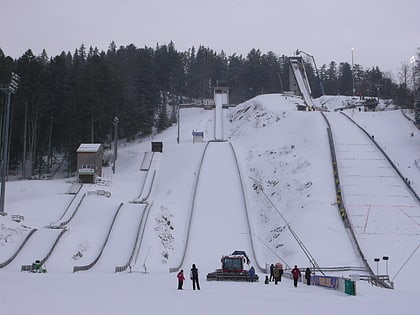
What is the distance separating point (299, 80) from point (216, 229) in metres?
59.4

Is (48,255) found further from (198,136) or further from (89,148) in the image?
(198,136)

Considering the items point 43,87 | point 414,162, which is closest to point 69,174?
point 43,87

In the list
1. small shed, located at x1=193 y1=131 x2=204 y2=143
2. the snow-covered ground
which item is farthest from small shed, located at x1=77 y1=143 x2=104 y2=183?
small shed, located at x1=193 y1=131 x2=204 y2=143

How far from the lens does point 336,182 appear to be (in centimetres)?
3697

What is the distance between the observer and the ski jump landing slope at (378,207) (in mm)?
26953

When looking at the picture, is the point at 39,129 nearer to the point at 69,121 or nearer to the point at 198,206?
the point at 69,121

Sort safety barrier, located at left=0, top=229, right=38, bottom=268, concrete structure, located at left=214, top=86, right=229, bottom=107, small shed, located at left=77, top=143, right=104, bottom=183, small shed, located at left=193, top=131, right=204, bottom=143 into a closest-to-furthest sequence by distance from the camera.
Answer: safety barrier, located at left=0, top=229, right=38, bottom=268, small shed, located at left=77, top=143, right=104, bottom=183, small shed, located at left=193, top=131, right=204, bottom=143, concrete structure, located at left=214, top=86, right=229, bottom=107

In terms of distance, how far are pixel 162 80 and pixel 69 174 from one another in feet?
139

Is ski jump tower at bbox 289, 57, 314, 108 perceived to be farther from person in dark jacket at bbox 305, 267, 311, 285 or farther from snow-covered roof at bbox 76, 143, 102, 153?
person in dark jacket at bbox 305, 267, 311, 285

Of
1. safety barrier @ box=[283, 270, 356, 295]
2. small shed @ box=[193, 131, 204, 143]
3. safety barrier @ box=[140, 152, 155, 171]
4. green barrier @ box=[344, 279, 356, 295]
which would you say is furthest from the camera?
small shed @ box=[193, 131, 204, 143]

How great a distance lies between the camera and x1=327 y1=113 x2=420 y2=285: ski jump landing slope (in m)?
27.0

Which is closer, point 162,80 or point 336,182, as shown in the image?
point 336,182

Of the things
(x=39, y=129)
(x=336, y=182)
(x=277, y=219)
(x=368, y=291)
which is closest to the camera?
(x=368, y=291)

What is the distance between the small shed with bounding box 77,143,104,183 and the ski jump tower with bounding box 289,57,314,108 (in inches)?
1829
